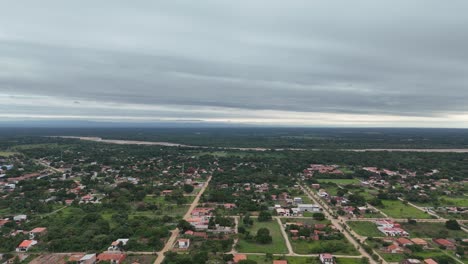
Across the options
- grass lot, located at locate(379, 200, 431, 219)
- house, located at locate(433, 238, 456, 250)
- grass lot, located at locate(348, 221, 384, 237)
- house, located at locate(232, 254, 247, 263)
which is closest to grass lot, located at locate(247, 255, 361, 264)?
house, located at locate(232, 254, 247, 263)

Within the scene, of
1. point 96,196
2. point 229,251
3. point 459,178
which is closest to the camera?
point 229,251

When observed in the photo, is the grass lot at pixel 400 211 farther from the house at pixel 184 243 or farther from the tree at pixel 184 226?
the house at pixel 184 243

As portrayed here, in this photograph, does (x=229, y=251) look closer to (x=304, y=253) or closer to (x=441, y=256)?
(x=304, y=253)

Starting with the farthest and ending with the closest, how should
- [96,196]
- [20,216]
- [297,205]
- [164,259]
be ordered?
[96,196] < [297,205] < [20,216] < [164,259]

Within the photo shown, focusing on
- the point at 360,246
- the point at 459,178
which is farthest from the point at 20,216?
the point at 459,178

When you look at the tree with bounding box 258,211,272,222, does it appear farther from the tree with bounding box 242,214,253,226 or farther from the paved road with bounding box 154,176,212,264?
the paved road with bounding box 154,176,212,264

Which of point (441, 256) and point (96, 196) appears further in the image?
point (96, 196)

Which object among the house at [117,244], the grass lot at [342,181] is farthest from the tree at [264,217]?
the grass lot at [342,181]
